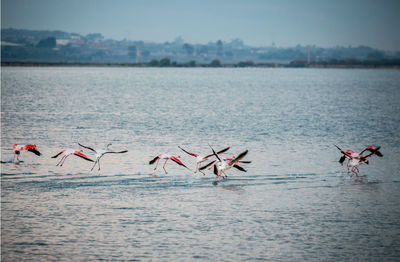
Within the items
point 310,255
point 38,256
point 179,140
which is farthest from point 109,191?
point 179,140

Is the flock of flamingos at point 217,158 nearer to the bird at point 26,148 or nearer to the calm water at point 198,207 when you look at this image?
the bird at point 26,148

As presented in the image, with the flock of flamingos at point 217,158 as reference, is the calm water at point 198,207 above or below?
below

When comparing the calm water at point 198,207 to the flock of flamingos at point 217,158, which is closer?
the calm water at point 198,207

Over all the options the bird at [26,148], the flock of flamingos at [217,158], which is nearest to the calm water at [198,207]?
the flock of flamingos at [217,158]

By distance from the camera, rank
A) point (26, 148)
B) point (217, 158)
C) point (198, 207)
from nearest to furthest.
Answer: point (198, 207) < point (217, 158) < point (26, 148)

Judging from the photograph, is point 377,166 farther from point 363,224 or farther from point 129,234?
point 129,234

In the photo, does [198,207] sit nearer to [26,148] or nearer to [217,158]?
[217,158]

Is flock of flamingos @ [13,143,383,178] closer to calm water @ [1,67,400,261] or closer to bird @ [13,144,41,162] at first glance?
bird @ [13,144,41,162]

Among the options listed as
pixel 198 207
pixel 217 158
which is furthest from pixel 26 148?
pixel 198 207

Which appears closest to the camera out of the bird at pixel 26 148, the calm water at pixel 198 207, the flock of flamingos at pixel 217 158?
the calm water at pixel 198 207

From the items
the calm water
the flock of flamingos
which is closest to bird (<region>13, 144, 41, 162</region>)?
the flock of flamingos

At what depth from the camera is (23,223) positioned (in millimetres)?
14820

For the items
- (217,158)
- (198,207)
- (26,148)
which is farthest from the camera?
(26,148)

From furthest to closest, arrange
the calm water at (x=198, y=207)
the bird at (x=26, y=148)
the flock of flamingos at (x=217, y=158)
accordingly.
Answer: the bird at (x=26, y=148), the flock of flamingos at (x=217, y=158), the calm water at (x=198, y=207)
